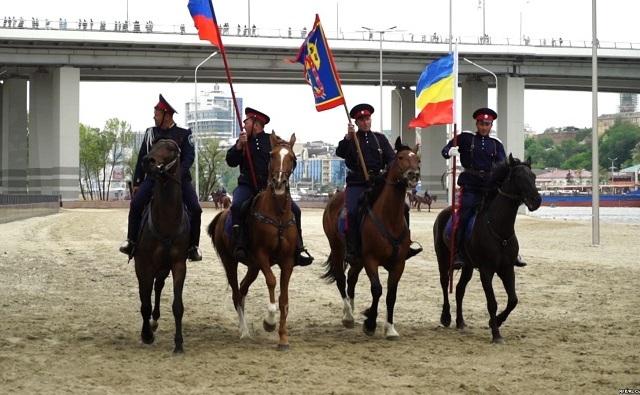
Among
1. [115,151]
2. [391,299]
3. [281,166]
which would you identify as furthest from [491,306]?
[115,151]

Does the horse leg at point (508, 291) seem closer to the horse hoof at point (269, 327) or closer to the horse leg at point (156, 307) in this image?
the horse hoof at point (269, 327)

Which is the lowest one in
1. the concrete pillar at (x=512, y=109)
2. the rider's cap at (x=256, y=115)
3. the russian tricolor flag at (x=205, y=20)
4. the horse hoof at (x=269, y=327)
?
the horse hoof at (x=269, y=327)

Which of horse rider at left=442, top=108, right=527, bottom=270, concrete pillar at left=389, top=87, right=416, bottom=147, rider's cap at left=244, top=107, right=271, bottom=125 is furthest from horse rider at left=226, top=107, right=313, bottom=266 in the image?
concrete pillar at left=389, top=87, right=416, bottom=147

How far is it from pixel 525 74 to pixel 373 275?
64919 millimetres

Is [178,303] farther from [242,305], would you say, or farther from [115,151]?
[115,151]

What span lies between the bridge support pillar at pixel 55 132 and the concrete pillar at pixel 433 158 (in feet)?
88.1

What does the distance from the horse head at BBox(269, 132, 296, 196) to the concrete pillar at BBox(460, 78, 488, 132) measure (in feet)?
219

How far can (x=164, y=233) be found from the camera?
11289mm

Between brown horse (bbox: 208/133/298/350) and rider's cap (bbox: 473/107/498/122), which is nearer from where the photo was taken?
brown horse (bbox: 208/133/298/350)

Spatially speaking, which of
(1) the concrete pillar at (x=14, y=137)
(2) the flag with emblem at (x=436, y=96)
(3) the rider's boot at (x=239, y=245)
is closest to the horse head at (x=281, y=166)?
(3) the rider's boot at (x=239, y=245)

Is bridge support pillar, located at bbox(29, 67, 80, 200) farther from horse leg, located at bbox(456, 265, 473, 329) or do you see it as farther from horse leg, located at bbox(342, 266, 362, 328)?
horse leg, located at bbox(456, 265, 473, 329)

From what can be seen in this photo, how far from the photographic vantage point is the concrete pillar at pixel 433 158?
81000 millimetres

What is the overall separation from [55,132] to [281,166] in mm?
64000

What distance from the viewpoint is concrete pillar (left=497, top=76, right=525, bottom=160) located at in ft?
245
